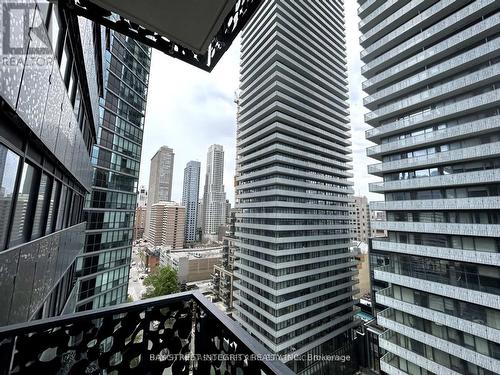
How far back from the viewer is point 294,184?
83.3 ft

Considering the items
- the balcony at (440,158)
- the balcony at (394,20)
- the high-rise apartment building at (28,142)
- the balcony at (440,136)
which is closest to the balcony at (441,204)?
the balcony at (440,158)

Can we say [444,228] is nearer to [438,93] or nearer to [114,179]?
[438,93]

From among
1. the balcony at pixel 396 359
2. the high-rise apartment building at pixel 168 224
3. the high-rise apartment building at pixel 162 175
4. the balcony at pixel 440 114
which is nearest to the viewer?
the balcony at pixel 440 114

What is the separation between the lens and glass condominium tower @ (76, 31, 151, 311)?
631 inches

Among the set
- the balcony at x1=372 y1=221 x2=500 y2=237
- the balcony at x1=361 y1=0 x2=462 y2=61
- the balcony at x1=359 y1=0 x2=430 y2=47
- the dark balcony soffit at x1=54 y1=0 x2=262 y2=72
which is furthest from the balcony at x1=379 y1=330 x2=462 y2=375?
the balcony at x1=359 y1=0 x2=430 y2=47

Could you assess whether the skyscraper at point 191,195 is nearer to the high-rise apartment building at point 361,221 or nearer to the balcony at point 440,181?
the high-rise apartment building at point 361,221

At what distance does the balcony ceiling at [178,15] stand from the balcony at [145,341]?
7.63 feet

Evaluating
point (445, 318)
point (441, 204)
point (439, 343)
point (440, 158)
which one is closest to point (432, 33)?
point (440, 158)

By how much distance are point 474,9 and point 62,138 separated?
2194 centimetres

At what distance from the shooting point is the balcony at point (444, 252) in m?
11.4

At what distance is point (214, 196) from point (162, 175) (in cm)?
2365

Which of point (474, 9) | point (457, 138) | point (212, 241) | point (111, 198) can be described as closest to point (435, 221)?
point (457, 138)

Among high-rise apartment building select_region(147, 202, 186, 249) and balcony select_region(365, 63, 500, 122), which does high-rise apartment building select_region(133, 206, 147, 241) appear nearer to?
high-rise apartment building select_region(147, 202, 186, 249)

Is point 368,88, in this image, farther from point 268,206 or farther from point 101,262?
point 101,262
